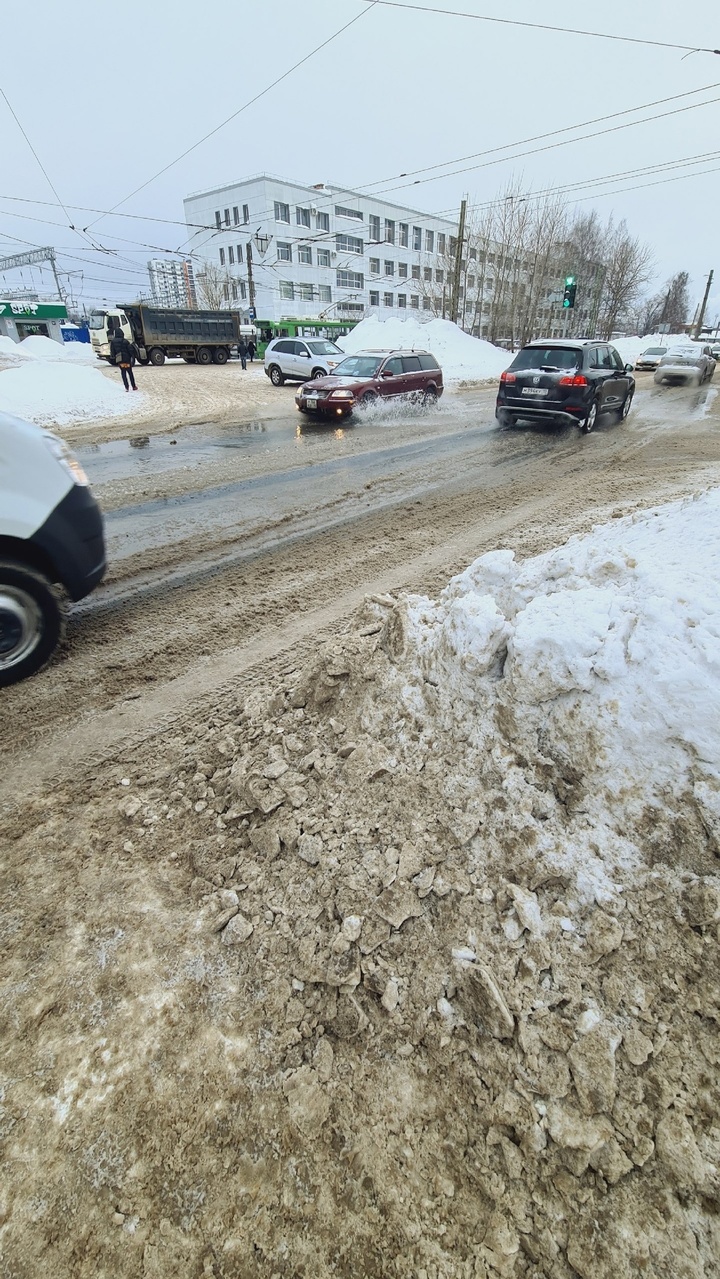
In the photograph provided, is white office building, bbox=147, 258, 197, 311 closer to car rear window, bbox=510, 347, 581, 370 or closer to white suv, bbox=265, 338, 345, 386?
white suv, bbox=265, 338, 345, 386

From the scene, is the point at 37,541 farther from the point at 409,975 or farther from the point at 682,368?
the point at 682,368

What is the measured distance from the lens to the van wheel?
141 inches

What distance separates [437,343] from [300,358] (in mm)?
13429

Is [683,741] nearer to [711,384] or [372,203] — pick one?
[711,384]

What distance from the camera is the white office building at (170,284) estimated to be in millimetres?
78606

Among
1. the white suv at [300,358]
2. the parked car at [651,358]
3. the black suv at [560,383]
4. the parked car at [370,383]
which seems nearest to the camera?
the black suv at [560,383]

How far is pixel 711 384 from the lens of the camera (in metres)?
24.5

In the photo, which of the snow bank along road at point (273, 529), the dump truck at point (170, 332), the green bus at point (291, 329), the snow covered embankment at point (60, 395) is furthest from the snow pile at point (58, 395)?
the green bus at point (291, 329)

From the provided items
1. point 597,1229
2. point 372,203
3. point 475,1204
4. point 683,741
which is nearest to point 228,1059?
point 475,1204

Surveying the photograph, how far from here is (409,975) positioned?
6.64 ft

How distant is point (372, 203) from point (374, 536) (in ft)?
271

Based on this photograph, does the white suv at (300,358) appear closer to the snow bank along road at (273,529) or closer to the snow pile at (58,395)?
the snow pile at (58,395)

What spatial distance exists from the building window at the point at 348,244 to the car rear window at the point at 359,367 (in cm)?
6455

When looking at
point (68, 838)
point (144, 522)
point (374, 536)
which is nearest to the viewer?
point (68, 838)
